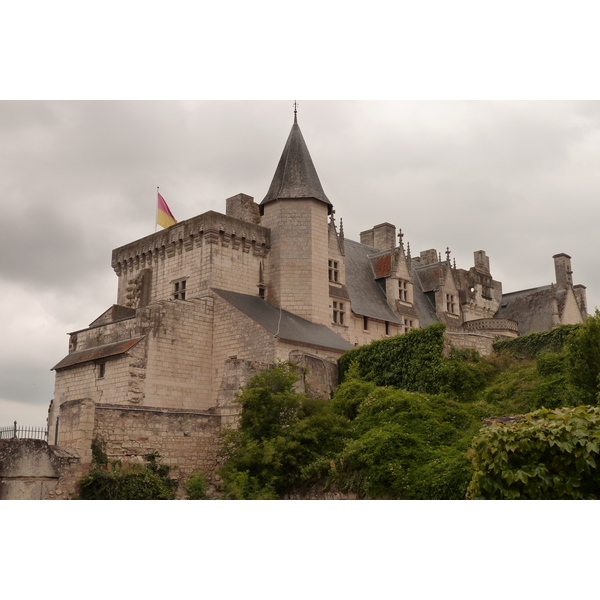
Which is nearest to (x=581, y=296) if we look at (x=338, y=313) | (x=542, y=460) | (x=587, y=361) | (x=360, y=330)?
(x=360, y=330)

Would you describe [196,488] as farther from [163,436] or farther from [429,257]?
[429,257]

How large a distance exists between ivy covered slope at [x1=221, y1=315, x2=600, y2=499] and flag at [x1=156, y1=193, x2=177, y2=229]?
38.3 feet

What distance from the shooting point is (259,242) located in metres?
30.9

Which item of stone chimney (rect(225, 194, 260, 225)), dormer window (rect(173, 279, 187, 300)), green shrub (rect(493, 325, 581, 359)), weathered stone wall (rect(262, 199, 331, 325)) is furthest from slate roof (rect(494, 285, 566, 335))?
dormer window (rect(173, 279, 187, 300))

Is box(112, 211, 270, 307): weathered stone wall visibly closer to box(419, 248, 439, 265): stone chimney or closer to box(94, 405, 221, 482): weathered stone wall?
box(94, 405, 221, 482): weathered stone wall

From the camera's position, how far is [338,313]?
32031 mm

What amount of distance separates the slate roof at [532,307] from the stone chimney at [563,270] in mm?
1744

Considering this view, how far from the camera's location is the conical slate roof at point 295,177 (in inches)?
1238

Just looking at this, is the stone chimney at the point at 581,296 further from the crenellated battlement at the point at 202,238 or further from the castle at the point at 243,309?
the crenellated battlement at the point at 202,238

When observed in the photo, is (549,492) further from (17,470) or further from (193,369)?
(193,369)

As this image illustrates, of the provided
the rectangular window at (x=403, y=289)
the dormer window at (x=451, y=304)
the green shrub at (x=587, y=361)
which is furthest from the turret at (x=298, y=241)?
the green shrub at (x=587, y=361)

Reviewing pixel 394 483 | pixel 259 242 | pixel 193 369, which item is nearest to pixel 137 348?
pixel 193 369

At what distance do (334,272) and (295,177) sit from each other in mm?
4319

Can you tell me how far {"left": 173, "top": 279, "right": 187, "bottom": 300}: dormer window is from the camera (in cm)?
3012
